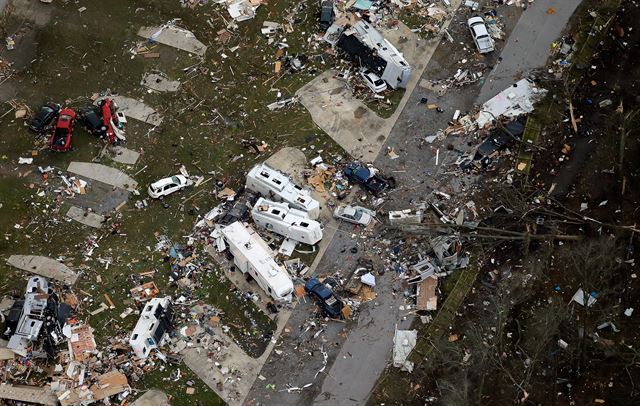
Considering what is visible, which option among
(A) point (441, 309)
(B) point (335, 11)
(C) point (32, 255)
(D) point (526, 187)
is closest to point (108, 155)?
(C) point (32, 255)

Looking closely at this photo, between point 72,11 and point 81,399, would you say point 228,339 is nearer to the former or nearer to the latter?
point 81,399

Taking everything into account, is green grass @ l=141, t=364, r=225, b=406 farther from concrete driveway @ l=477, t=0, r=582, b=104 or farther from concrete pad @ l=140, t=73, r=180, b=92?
concrete driveway @ l=477, t=0, r=582, b=104

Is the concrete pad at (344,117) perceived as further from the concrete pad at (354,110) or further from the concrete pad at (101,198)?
the concrete pad at (101,198)

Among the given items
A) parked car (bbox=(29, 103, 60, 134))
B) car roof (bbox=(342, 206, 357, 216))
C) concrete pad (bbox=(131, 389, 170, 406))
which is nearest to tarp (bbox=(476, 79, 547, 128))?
car roof (bbox=(342, 206, 357, 216))

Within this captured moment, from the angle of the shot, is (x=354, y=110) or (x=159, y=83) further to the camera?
(x=159, y=83)

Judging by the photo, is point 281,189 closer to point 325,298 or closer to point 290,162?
point 290,162

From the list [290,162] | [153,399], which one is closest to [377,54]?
[290,162]
